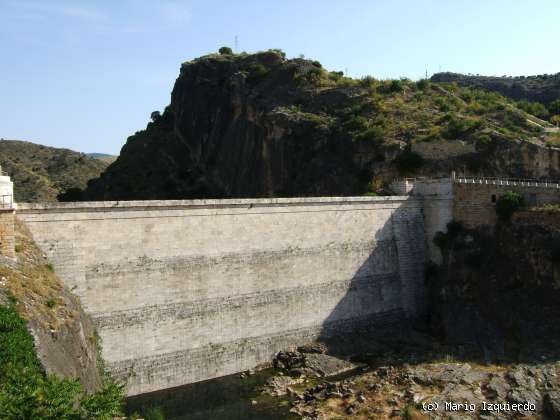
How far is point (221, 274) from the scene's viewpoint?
29188 mm

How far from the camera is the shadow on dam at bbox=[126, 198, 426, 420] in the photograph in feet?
82.5

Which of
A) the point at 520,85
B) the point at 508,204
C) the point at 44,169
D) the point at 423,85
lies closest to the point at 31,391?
the point at 508,204

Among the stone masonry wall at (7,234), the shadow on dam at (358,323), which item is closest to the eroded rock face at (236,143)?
the shadow on dam at (358,323)

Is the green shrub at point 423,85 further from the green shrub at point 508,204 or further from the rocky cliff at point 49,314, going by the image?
the rocky cliff at point 49,314

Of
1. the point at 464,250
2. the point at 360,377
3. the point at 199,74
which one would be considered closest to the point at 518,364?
the point at 360,377

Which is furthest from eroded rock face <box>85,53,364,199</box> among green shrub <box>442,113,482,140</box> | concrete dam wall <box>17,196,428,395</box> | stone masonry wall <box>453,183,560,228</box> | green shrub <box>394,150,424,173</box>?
concrete dam wall <box>17,196,428,395</box>

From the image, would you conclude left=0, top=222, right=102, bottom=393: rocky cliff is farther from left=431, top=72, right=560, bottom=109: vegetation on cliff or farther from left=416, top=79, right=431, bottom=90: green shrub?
left=431, top=72, right=560, bottom=109: vegetation on cliff

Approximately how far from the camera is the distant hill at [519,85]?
9269 centimetres

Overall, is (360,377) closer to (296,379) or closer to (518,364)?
(296,379)

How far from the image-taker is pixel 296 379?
28469mm

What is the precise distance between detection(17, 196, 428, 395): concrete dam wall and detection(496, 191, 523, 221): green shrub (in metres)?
5.84

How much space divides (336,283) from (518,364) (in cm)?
1037

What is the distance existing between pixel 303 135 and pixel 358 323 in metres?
24.7

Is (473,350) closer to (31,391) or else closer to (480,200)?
(480,200)
